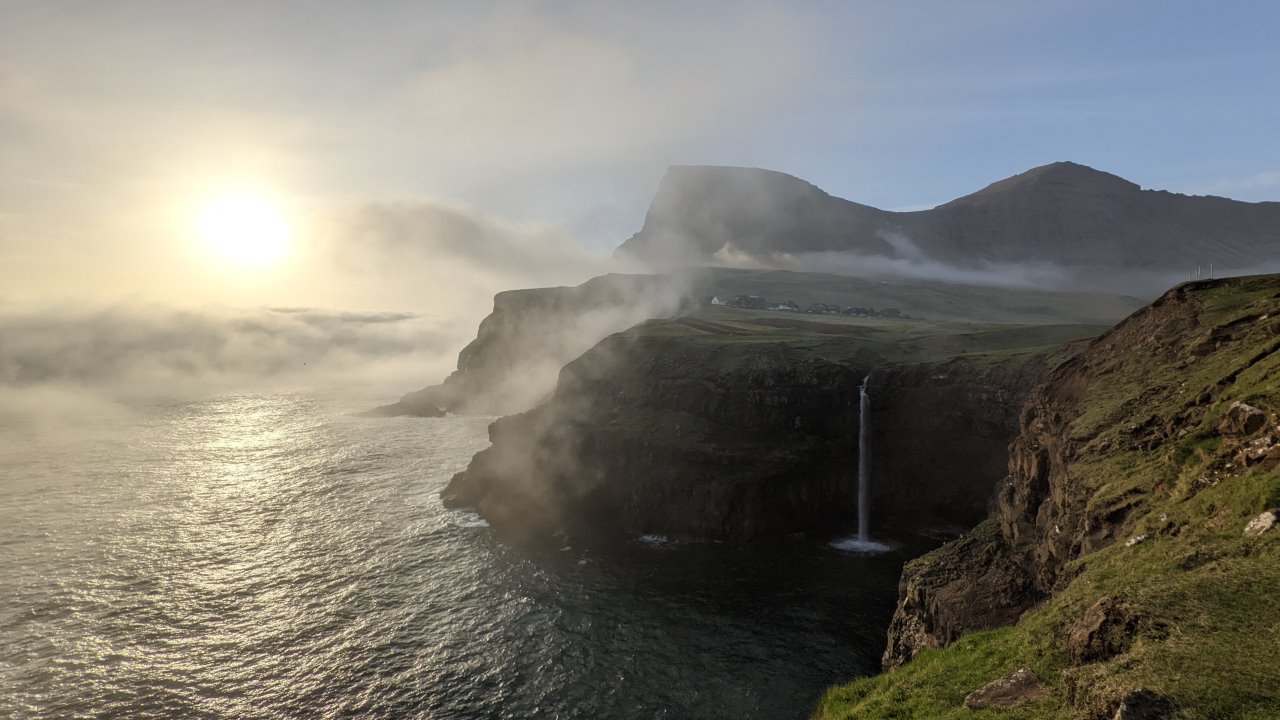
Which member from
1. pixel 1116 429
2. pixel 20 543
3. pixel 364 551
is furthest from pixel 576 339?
pixel 1116 429

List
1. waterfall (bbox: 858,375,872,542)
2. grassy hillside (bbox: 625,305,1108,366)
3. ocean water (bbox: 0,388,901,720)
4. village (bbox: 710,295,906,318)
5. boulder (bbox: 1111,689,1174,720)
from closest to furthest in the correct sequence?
boulder (bbox: 1111,689,1174,720) < ocean water (bbox: 0,388,901,720) < waterfall (bbox: 858,375,872,542) < grassy hillside (bbox: 625,305,1108,366) < village (bbox: 710,295,906,318)

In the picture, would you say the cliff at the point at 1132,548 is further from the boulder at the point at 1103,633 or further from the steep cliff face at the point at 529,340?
the steep cliff face at the point at 529,340

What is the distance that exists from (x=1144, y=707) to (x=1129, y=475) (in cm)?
1684

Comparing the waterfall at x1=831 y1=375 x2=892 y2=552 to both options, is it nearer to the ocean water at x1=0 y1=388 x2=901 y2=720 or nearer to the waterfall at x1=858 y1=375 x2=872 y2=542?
the waterfall at x1=858 y1=375 x2=872 y2=542

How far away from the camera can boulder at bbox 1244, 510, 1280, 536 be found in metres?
16.4

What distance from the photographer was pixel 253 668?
141 ft

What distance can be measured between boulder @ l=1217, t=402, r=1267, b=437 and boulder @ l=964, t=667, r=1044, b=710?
12.5 m

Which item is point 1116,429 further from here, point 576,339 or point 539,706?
point 576,339

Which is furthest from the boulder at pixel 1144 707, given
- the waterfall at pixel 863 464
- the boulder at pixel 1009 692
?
the waterfall at pixel 863 464

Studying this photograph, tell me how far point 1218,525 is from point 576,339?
138 m

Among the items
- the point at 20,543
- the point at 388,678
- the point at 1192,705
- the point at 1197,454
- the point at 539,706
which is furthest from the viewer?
the point at 20,543

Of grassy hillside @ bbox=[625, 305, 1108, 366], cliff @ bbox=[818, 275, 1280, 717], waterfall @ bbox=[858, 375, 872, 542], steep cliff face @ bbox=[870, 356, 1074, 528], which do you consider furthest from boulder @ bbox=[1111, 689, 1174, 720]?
grassy hillside @ bbox=[625, 305, 1108, 366]

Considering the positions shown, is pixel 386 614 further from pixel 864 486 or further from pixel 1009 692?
pixel 864 486

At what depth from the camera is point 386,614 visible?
50.6 meters
